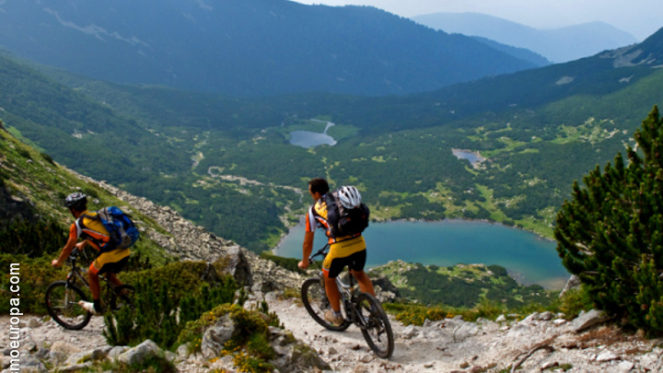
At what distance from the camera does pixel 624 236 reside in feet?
23.2

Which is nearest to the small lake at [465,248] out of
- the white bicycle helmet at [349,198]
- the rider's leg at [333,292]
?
the rider's leg at [333,292]

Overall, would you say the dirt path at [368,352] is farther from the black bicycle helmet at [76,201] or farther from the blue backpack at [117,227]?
the black bicycle helmet at [76,201]

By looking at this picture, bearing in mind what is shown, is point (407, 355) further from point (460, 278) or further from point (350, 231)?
point (460, 278)

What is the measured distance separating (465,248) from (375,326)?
17550 centimetres

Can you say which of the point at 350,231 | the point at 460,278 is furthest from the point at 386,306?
the point at 460,278

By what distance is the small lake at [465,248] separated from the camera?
147750 millimetres

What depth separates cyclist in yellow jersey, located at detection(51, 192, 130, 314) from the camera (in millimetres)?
8414

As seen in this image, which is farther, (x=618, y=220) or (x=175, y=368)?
(x=618, y=220)

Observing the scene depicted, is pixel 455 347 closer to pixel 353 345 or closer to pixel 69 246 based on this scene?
pixel 353 345

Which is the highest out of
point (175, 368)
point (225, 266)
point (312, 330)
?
point (175, 368)

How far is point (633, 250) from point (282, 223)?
7588 inches

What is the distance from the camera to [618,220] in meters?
7.11

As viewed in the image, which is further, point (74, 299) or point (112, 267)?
point (74, 299)

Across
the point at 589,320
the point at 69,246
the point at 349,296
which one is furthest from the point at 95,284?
the point at 589,320
